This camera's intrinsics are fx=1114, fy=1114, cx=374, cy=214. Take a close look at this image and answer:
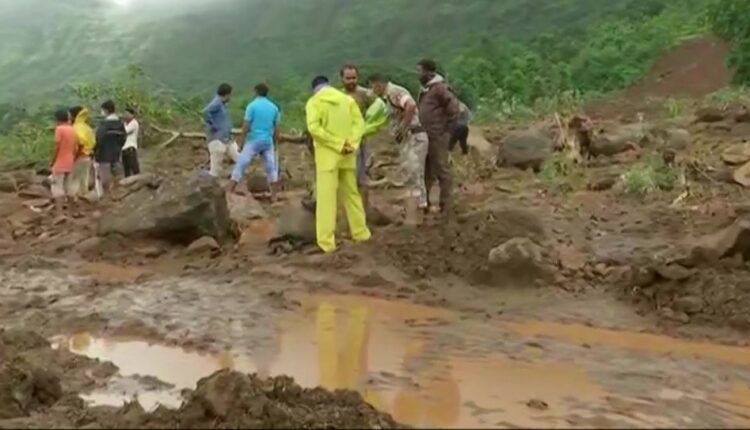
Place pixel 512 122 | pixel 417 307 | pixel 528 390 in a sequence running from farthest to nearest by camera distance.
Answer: pixel 512 122
pixel 417 307
pixel 528 390

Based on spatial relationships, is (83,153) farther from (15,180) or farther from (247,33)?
(247,33)

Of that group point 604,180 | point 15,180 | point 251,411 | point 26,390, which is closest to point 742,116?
point 604,180

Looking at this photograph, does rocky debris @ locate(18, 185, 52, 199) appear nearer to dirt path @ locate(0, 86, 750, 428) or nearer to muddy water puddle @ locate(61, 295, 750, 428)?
dirt path @ locate(0, 86, 750, 428)

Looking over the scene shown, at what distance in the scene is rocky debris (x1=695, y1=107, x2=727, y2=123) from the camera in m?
15.8

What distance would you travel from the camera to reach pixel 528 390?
5.50 m

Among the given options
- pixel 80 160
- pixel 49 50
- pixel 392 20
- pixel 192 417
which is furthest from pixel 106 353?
pixel 49 50

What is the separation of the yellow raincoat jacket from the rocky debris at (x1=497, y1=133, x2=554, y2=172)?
5.18 meters

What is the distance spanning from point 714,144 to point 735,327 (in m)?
7.04

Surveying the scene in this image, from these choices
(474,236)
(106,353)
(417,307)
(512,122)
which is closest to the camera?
(106,353)

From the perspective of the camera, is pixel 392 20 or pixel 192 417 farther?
pixel 392 20

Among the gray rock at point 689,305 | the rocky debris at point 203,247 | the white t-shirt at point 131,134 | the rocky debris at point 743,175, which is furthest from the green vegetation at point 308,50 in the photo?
the gray rock at point 689,305

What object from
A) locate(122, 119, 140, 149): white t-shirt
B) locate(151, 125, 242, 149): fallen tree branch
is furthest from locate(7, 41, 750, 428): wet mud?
locate(151, 125, 242, 149): fallen tree branch

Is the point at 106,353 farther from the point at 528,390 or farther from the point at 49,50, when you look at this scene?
the point at 49,50

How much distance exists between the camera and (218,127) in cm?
1260
